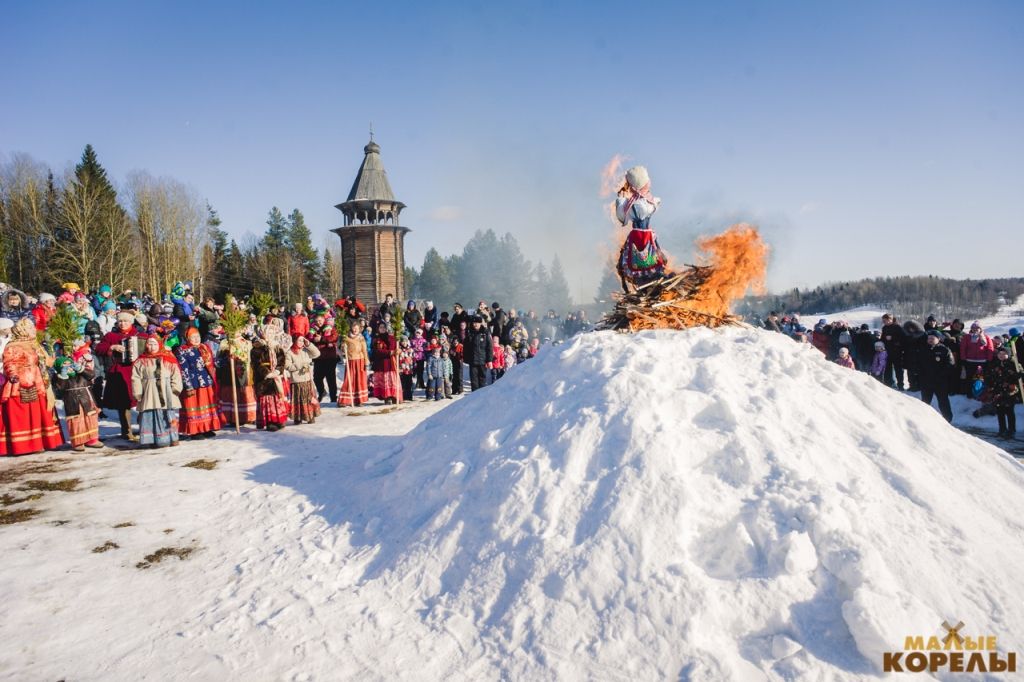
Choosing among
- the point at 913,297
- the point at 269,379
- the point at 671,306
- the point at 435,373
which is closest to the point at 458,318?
the point at 435,373

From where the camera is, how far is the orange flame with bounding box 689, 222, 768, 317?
621 cm

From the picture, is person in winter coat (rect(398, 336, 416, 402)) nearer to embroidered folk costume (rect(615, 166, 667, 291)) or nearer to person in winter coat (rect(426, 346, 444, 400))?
person in winter coat (rect(426, 346, 444, 400))

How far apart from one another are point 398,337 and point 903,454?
9739 millimetres

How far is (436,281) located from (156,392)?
173 feet

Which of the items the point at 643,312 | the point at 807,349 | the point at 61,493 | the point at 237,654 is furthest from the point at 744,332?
the point at 61,493

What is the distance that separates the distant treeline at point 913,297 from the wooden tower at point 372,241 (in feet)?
67.5

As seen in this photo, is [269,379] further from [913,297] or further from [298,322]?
[913,297]

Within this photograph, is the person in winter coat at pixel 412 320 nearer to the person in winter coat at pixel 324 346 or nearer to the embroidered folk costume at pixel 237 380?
the person in winter coat at pixel 324 346

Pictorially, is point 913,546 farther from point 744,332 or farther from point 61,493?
point 61,493

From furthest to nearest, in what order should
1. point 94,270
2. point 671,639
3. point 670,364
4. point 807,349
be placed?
point 94,270 < point 807,349 < point 670,364 < point 671,639

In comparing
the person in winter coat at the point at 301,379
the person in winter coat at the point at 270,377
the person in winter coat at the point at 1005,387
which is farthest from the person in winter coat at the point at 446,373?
the person in winter coat at the point at 1005,387

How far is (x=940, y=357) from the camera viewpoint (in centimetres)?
1024

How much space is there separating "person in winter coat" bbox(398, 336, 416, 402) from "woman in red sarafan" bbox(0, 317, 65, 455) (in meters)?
6.25

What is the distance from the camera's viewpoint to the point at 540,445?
4648 millimetres
